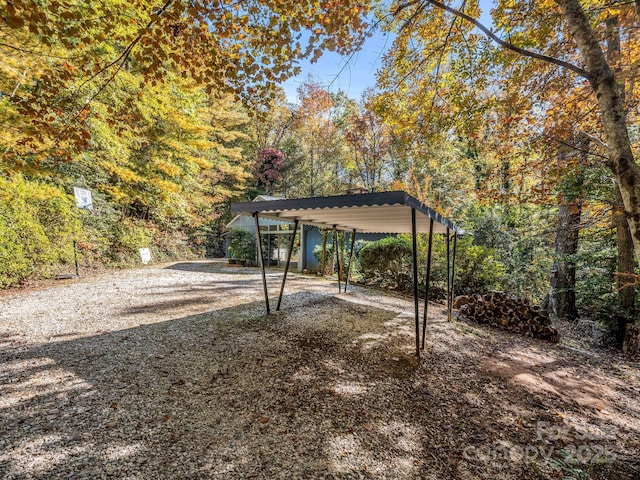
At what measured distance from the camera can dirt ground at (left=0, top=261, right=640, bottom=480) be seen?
1.78 meters

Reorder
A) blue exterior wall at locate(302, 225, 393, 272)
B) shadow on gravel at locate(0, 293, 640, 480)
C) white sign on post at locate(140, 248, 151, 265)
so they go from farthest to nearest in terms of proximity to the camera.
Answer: blue exterior wall at locate(302, 225, 393, 272)
white sign on post at locate(140, 248, 151, 265)
shadow on gravel at locate(0, 293, 640, 480)

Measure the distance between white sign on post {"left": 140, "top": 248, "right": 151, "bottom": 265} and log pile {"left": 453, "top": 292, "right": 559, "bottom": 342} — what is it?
1202 centimetres

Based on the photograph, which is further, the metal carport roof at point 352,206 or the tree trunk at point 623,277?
the tree trunk at point 623,277

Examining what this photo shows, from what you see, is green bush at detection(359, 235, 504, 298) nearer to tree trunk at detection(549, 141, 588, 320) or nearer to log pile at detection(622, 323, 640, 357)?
tree trunk at detection(549, 141, 588, 320)

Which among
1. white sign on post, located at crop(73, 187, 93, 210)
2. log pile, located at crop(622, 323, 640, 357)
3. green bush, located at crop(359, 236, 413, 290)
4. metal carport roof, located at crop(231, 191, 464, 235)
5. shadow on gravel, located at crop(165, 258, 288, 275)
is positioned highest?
white sign on post, located at crop(73, 187, 93, 210)

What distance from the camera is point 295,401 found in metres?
2.42

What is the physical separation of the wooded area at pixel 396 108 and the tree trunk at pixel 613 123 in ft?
0.03

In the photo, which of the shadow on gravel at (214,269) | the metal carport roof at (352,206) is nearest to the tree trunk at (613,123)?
the metal carport roof at (352,206)

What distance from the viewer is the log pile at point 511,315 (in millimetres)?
5073

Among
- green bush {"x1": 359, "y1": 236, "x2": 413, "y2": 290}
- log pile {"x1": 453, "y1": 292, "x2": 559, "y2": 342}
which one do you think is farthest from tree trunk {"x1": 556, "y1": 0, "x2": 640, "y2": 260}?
green bush {"x1": 359, "y1": 236, "x2": 413, "y2": 290}

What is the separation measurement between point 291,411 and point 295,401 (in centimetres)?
14

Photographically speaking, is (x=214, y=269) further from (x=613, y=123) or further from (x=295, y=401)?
(x=613, y=123)

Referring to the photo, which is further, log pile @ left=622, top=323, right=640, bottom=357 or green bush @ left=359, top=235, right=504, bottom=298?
green bush @ left=359, top=235, right=504, bottom=298

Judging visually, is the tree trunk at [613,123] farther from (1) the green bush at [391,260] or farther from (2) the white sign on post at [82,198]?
(2) the white sign on post at [82,198]
